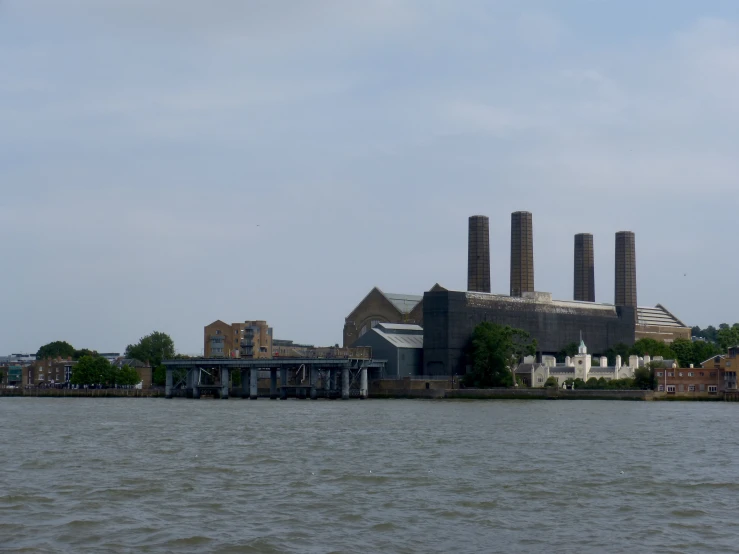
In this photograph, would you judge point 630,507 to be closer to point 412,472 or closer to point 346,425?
point 412,472

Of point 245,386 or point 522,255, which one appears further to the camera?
point 522,255

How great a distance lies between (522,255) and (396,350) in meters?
33.7

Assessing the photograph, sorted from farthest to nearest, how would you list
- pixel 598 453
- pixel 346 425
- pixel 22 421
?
pixel 22 421 < pixel 346 425 < pixel 598 453

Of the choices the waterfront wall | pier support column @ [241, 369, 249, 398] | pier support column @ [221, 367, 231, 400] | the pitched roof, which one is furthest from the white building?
the waterfront wall

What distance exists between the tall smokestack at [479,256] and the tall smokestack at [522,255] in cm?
532

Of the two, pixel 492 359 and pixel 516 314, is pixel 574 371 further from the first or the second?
pixel 516 314

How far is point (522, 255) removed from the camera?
188 m

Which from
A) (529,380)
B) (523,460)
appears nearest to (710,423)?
(523,460)

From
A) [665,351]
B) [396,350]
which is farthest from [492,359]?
[665,351]

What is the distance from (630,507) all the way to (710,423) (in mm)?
51228

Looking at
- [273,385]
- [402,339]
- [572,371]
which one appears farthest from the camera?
[402,339]

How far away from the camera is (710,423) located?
82000mm

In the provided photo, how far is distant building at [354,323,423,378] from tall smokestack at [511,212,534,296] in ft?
73.7

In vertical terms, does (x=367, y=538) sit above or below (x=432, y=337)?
below
